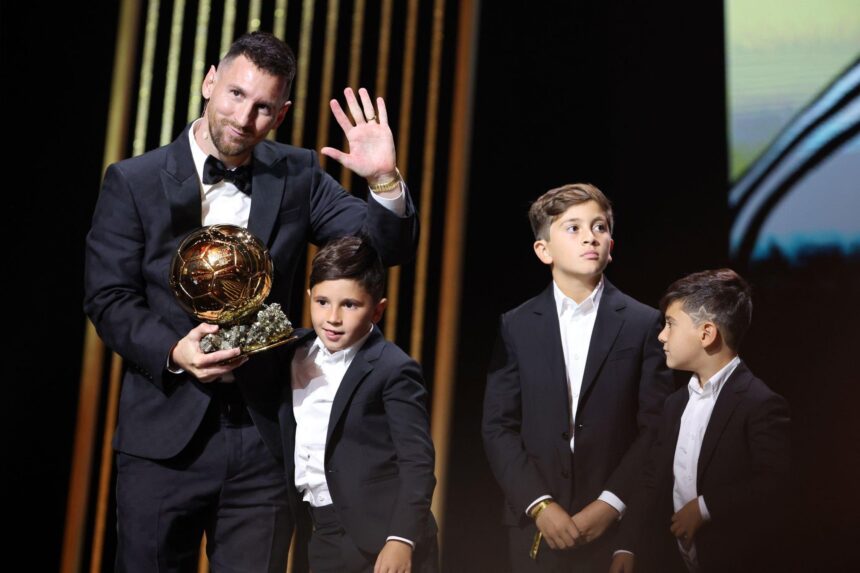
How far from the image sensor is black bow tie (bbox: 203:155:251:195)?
2.56 metres

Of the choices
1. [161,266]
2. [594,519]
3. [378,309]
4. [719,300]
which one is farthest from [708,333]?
[161,266]

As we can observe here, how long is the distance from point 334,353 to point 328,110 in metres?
1.03

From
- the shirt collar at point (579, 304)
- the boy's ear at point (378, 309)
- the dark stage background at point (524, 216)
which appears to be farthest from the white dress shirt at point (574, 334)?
the boy's ear at point (378, 309)

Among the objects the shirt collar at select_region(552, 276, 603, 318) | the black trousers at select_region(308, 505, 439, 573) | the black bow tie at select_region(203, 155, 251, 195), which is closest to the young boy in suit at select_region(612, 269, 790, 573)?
the shirt collar at select_region(552, 276, 603, 318)

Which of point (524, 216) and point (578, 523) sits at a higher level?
point (524, 216)

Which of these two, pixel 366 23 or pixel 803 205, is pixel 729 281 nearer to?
pixel 803 205

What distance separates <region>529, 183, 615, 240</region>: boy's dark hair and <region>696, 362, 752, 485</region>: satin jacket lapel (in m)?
0.56

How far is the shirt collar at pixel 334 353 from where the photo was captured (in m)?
2.69

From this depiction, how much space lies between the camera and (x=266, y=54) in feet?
8.30

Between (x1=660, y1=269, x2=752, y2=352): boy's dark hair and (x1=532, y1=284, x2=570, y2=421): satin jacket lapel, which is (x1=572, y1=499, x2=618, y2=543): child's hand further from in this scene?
(x1=660, y1=269, x2=752, y2=352): boy's dark hair

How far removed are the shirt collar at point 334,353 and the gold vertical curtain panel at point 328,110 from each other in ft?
1.71

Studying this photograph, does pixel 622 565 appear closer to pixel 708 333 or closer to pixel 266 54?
pixel 708 333

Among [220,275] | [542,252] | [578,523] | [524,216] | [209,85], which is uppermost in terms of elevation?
[209,85]

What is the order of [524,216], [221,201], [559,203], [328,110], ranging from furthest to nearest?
[328,110] → [524,216] → [559,203] → [221,201]
